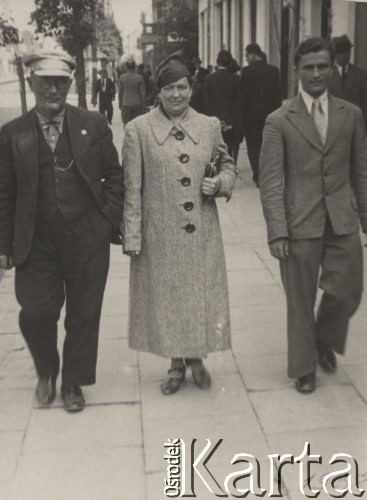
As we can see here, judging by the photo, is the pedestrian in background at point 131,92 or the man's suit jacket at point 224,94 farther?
the pedestrian in background at point 131,92

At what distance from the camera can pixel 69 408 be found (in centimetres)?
425

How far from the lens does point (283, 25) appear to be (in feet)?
52.6

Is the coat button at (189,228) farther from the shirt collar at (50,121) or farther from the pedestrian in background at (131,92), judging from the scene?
the pedestrian in background at (131,92)

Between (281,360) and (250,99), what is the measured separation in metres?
6.65

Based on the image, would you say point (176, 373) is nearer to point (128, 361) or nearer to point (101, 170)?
point (128, 361)

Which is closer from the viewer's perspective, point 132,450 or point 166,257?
point 132,450

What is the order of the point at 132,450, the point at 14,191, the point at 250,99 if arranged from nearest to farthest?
1. the point at 132,450
2. the point at 14,191
3. the point at 250,99

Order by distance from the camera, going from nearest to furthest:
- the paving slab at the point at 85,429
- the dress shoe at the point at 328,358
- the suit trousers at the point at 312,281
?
the paving slab at the point at 85,429
the suit trousers at the point at 312,281
the dress shoe at the point at 328,358

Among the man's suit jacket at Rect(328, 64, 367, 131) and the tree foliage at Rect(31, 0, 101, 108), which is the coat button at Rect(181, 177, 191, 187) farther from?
the tree foliage at Rect(31, 0, 101, 108)

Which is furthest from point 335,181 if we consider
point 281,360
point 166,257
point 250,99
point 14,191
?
point 250,99

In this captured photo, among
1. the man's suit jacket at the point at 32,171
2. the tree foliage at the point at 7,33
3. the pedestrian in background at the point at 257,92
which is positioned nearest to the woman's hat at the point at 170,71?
the man's suit jacket at the point at 32,171

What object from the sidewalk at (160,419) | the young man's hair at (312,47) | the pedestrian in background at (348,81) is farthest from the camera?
the pedestrian in background at (348,81)

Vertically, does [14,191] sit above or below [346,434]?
above

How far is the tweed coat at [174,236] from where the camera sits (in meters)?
4.20
